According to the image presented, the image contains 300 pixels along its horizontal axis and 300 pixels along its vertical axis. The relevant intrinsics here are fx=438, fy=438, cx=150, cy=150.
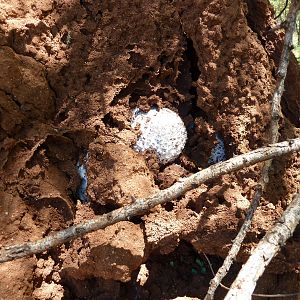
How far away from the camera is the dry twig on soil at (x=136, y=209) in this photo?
1676 mm

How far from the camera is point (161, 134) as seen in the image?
2.12 metres

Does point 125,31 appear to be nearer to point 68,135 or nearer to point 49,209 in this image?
point 68,135

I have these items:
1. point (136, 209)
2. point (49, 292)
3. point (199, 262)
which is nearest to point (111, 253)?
point (136, 209)

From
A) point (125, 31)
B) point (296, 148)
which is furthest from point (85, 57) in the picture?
point (296, 148)

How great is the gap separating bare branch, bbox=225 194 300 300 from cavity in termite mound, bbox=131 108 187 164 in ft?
2.02

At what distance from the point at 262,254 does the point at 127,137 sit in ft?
2.85

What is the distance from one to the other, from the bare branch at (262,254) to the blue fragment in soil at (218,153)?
0.45 metres

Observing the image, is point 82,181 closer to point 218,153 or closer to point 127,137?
point 127,137

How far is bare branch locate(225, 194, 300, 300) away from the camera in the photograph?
1.39 m

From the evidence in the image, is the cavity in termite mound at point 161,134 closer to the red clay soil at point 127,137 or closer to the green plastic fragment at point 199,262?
the red clay soil at point 127,137

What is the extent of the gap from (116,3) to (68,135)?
0.73 meters

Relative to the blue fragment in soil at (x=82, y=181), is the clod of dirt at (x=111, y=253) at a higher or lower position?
lower

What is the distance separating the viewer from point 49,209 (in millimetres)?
2051

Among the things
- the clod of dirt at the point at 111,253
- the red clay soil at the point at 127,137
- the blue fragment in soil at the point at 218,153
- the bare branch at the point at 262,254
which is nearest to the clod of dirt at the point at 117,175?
the red clay soil at the point at 127,137
